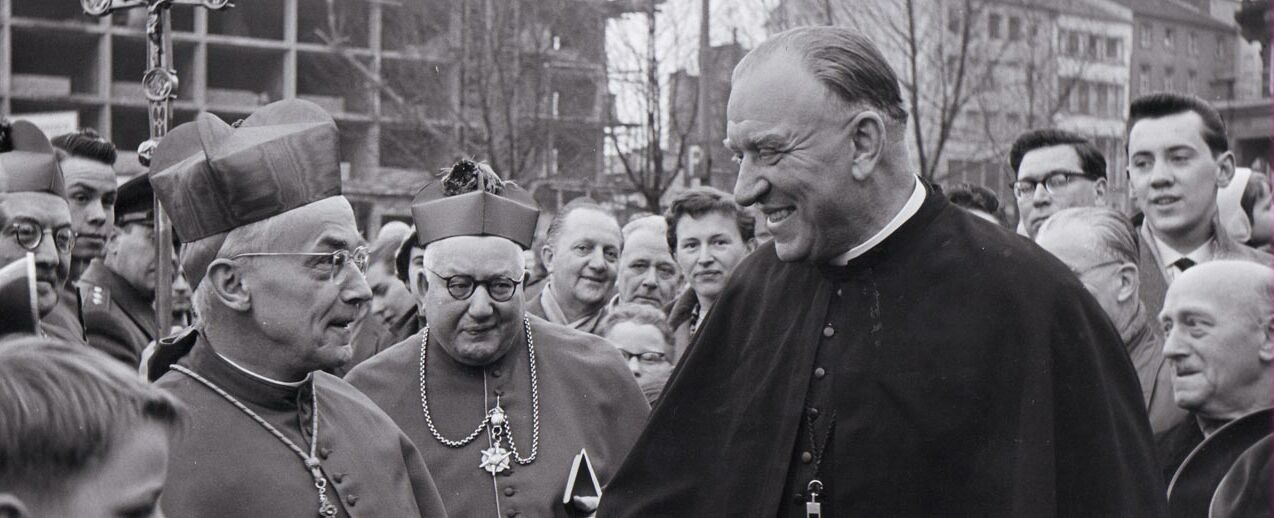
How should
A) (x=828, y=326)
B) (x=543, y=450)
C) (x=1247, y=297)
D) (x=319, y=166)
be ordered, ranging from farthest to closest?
1. (x=543, y=450)
2. (x=1247, y=297)
3. (x=319, y=166)
4. (x=828, y=326)

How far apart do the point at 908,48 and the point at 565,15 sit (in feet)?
12.7

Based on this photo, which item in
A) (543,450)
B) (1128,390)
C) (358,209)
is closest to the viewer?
(1128,390)

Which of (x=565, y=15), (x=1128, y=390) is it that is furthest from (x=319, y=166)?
(x=565, y=15)

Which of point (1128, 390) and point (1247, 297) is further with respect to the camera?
point (1247, 297)

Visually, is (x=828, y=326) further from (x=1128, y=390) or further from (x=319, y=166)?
(x=319, y=166)

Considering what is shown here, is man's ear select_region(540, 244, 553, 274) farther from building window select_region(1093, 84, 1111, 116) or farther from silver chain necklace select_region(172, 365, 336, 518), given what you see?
building window select_region(1093, 84, 1111, 116)

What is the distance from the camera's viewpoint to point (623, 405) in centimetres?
545

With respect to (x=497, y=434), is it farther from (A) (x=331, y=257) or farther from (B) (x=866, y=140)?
(B) (x=866, y=140)

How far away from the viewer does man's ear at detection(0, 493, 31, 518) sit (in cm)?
220

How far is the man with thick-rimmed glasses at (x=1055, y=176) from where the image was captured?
7.12 metres

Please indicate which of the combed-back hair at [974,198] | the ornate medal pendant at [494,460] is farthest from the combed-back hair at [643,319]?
the combed-back hair at [974,198]

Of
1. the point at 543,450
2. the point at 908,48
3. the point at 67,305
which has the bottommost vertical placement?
the point at 543,450

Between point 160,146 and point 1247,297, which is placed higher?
point 160,146

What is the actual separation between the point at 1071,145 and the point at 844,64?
375 cm
